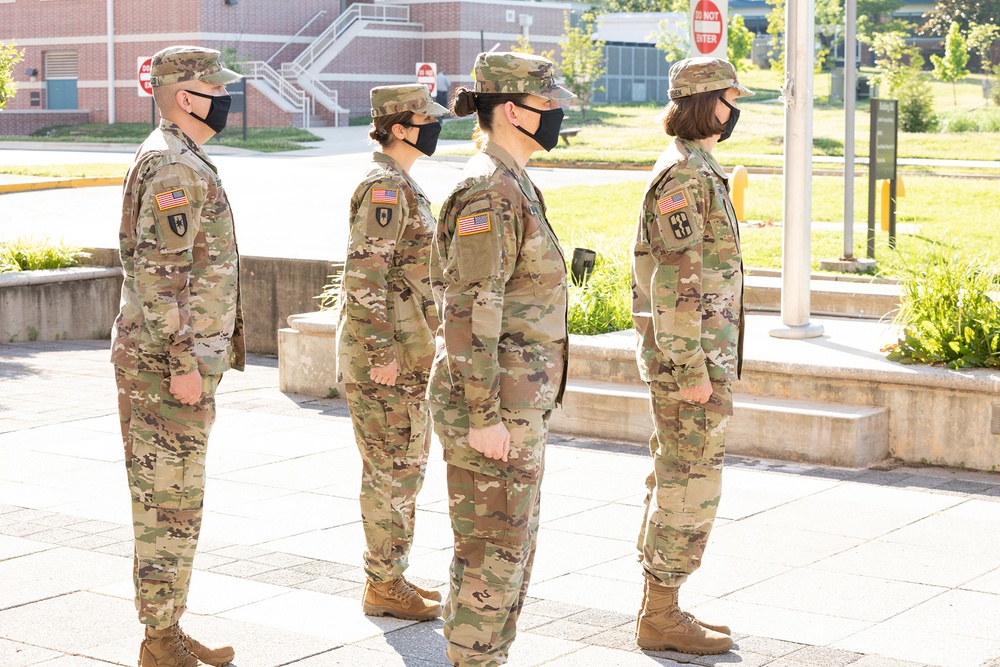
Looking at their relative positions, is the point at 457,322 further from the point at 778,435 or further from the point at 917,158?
the point at 917,158

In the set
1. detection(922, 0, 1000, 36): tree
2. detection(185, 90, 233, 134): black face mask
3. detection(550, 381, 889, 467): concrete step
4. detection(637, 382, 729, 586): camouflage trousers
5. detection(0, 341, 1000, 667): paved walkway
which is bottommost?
detection(0, 341, 1000, 667): paved walkway

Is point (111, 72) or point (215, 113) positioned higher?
point (111, 72)

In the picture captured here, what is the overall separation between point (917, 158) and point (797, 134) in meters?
22.0

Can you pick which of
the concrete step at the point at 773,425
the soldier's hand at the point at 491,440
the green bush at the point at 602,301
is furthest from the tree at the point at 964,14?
the soldier's hand at the point at 491,440

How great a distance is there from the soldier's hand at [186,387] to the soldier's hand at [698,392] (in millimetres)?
1731

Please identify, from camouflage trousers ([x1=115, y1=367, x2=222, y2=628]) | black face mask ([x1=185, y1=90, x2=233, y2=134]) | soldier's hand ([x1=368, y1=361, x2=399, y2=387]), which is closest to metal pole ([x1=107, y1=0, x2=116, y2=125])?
soldier's hand ([x1=368, y1=361, x2=399, y2=387])

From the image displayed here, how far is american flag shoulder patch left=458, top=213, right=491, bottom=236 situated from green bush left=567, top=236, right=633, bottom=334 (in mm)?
5497

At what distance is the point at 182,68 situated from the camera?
190 inches

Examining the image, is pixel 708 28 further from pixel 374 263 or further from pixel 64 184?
pixel 64 184

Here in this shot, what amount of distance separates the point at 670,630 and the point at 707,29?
6.11 metres

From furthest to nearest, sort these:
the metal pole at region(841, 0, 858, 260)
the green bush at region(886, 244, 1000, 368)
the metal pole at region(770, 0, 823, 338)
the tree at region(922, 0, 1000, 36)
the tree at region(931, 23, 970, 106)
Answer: the tree at region(922, 0, 1000, 36) → the tree at region(931, 23, 970, 106) → the metal pole at region(841, 0, 858, 260) → the metal pole at region(770, 0, 823, 338) → the green bush at region(886, 244, 1000, 368)

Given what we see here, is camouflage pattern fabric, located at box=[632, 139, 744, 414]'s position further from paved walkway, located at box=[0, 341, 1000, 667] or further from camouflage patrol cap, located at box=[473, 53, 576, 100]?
paved walkway, located at box=[0, 341, 1000, 667]

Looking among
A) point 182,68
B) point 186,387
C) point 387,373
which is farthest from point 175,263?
point 387,373

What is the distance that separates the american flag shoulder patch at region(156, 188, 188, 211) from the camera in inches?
183
